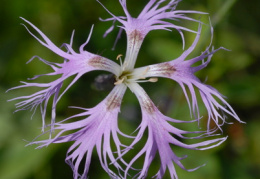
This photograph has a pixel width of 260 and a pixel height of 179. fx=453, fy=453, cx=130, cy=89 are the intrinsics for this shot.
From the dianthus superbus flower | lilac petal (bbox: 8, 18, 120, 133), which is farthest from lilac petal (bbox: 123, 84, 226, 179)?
lilac petal (bbox: 8, 18, 120, 133)

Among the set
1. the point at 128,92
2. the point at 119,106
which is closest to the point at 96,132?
the point at 119,106

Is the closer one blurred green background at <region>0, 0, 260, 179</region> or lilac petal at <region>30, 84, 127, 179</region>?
lilac petal at <region>30, 84, 127, 179</region>

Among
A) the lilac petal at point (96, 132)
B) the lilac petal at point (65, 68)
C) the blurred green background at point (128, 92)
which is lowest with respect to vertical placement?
the lilac petal at point (96, 132)

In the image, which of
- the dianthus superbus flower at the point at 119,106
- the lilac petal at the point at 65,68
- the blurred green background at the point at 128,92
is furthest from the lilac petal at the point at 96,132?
the blurred green background at the point at 128,92

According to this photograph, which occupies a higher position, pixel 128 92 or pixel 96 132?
pixel 128 92

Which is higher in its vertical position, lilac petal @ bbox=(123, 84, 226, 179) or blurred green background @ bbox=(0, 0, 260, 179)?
blurred green background @ bbox=(0, 0, 260, 179)

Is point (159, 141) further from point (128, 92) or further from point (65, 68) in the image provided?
point (128, 92)

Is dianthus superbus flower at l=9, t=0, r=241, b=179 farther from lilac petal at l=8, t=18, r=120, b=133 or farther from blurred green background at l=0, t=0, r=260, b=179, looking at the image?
blurred green background at l=0, t=0, r=260, b=179

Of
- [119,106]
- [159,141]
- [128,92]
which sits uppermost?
[128,92]

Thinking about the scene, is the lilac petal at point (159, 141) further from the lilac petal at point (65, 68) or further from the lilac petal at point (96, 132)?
the lilac petal at point (65, 68)
